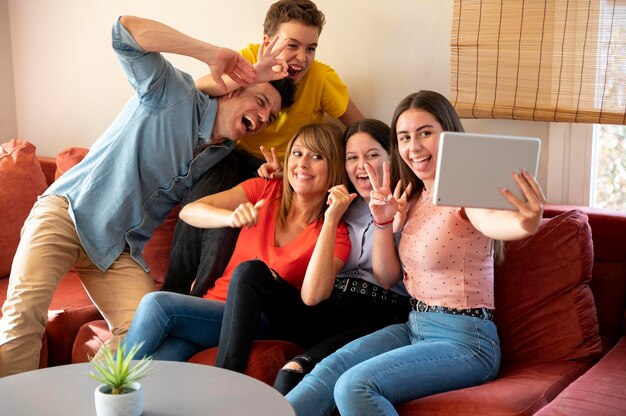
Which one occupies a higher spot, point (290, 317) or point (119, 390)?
point (119, 390)

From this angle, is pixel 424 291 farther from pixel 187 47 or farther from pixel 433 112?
pixel 187 47

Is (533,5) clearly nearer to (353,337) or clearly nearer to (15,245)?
(353,337)

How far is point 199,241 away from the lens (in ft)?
9.57

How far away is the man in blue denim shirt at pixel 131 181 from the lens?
8.39 ft

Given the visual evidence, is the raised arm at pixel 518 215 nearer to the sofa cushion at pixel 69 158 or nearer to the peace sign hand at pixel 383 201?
the peace sign hand at pixel 383 201

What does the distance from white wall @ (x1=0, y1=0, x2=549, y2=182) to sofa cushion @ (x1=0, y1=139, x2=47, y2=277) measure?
476 mm

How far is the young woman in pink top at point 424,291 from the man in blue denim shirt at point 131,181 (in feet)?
2.03

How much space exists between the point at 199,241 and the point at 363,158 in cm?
71

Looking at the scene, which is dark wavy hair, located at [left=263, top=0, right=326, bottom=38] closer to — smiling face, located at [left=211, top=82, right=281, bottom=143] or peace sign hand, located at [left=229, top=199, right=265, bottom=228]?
smiling face, located at [left=211, top=82, right=281, bottom=143]

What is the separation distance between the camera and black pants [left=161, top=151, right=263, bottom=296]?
2.80 meters

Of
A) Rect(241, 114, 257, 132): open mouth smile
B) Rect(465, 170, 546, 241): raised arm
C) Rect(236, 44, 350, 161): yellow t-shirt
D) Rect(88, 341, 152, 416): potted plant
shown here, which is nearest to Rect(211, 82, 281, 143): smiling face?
Rect(241, 114, 257, 132): open mouth smile

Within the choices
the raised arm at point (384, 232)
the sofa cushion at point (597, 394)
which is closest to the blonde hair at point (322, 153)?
the raised arm at point (384, 232)

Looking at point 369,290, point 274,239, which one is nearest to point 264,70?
point 274,239

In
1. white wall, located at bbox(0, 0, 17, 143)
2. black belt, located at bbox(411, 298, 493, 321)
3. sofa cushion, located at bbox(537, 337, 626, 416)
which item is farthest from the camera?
white wall, located at bbox(0, 0, 17, 143)
